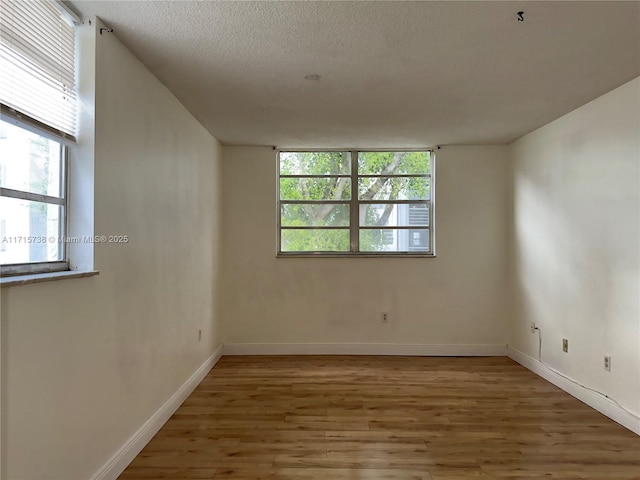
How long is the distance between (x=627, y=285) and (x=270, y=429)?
268 centimetres

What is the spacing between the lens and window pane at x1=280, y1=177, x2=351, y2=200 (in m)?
4.60

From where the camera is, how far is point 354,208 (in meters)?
4.58

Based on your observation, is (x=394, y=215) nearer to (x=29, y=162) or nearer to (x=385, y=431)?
(x=385, y=431)

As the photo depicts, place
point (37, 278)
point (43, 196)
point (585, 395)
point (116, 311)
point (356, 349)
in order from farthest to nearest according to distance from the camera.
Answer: point (356, 349) → point (585, 395) → point (116, 311) → point (43, 196) → point (37, 278)

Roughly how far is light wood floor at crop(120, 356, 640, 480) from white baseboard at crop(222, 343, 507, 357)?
1.94ft

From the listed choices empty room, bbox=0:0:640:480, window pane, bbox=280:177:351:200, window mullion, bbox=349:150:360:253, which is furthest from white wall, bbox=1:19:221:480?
window mullion, bbox=349:150:360:253

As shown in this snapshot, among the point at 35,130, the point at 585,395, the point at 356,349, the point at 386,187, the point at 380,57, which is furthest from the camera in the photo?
the point at 386,187

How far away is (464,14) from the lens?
187 centimetres

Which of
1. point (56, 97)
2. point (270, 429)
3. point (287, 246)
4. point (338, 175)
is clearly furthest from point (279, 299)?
point (56, 97)

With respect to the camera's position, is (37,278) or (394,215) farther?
(394,215)

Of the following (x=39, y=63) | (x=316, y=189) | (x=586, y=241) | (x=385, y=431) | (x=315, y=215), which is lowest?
(x=385, y=431)

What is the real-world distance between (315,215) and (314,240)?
0.30 m

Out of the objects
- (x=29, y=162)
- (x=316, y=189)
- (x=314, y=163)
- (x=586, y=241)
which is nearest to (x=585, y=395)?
(x=586, y=241)

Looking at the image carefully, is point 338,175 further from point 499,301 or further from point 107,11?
point 107,11
